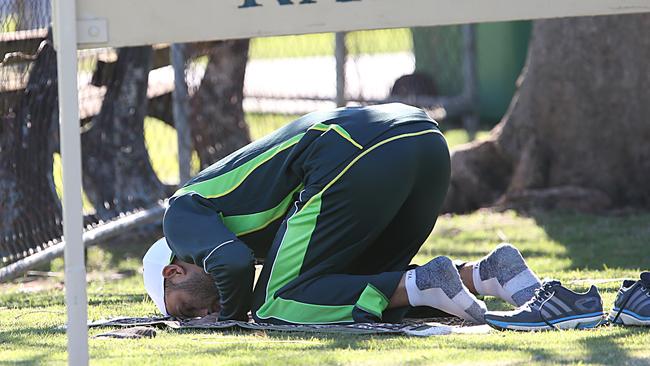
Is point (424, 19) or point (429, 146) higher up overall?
point (424, 19)

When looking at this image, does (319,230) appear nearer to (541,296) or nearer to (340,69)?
(541,296)

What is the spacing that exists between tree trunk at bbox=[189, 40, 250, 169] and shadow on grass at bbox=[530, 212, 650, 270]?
2478 millimetres

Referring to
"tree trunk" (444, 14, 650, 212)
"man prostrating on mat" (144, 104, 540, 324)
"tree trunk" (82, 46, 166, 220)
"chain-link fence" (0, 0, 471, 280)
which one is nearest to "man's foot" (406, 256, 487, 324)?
"man prostrating on mat" (144, 104, 540, 324)

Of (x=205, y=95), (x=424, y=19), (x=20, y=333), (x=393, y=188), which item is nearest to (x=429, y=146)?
(x=393, y=188)

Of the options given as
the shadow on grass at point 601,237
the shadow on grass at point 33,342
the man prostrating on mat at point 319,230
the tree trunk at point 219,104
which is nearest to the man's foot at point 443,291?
the man prostrating on mat at point 319,230

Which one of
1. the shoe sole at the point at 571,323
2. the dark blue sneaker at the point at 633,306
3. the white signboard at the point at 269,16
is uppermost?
the white signboard at the point at 269,16

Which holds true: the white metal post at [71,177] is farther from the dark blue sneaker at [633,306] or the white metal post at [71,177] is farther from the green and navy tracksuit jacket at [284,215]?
the dark blue sneaker at [633,306]

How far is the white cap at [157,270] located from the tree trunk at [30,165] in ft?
6.87

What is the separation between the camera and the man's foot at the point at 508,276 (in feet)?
15.6

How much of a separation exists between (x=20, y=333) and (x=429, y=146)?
5.61 ft

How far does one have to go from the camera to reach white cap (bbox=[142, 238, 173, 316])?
5.02 m

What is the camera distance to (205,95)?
375 inches

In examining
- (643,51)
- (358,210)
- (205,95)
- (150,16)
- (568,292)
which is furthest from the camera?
(205,95)

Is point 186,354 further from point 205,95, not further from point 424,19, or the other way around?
point 205,95
